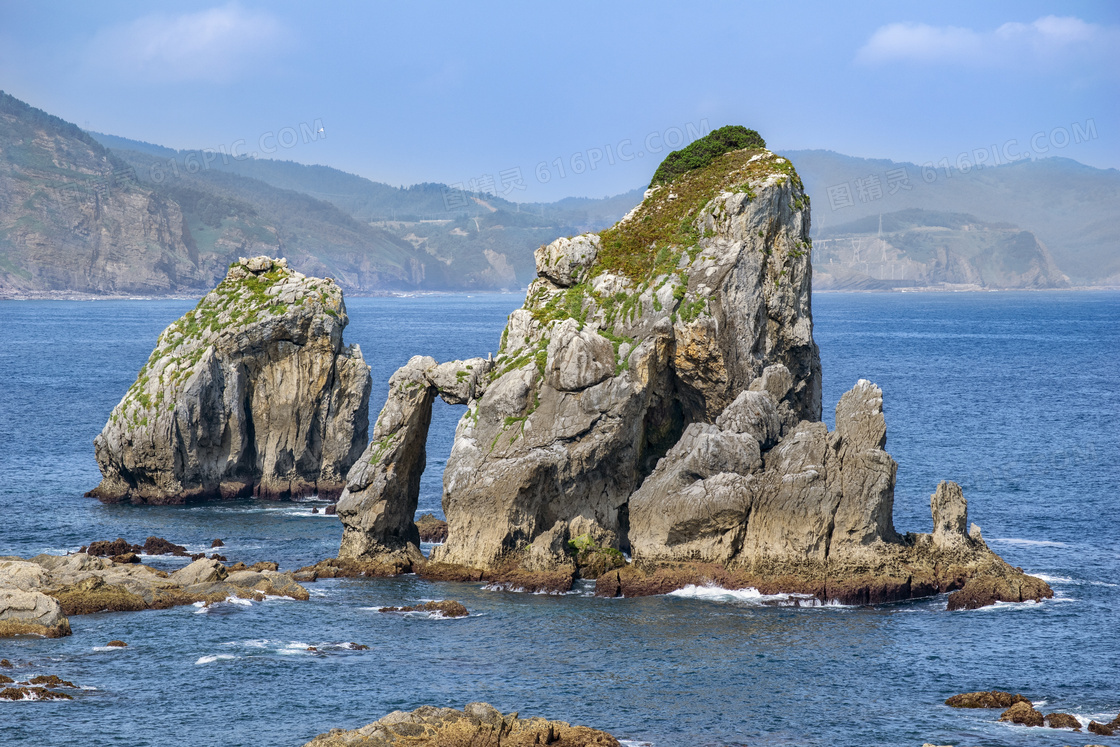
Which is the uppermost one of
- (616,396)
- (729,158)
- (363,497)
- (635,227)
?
(729,158)

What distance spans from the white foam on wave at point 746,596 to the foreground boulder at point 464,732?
19.6 m

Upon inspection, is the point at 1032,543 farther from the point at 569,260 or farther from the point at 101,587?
the point at 101,587

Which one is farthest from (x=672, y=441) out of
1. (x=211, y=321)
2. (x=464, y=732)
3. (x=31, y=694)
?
(x=31, y=694)

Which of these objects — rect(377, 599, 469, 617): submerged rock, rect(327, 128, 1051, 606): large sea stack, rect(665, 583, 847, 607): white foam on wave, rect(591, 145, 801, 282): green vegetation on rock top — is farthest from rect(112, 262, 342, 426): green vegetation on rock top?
rect(665, 583, 847, 607): white foam on wave

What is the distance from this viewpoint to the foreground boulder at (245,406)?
244 ft

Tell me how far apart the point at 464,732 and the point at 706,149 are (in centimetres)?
4705

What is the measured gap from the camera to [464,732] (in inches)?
1261

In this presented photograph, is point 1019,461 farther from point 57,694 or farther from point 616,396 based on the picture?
point 57,694

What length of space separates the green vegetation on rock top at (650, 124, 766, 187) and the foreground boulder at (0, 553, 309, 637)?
113ft

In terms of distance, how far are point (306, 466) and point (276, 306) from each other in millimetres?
11348

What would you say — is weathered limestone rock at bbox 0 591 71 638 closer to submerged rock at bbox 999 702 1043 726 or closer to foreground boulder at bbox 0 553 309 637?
foreground boulder at bbox 0 553 309 637

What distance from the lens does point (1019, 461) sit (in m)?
→ 87.1

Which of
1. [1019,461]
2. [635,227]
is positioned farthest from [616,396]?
[1019,461]

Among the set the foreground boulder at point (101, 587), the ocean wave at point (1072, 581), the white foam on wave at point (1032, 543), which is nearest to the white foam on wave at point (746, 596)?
the ocean wave at point (1072, 581)
